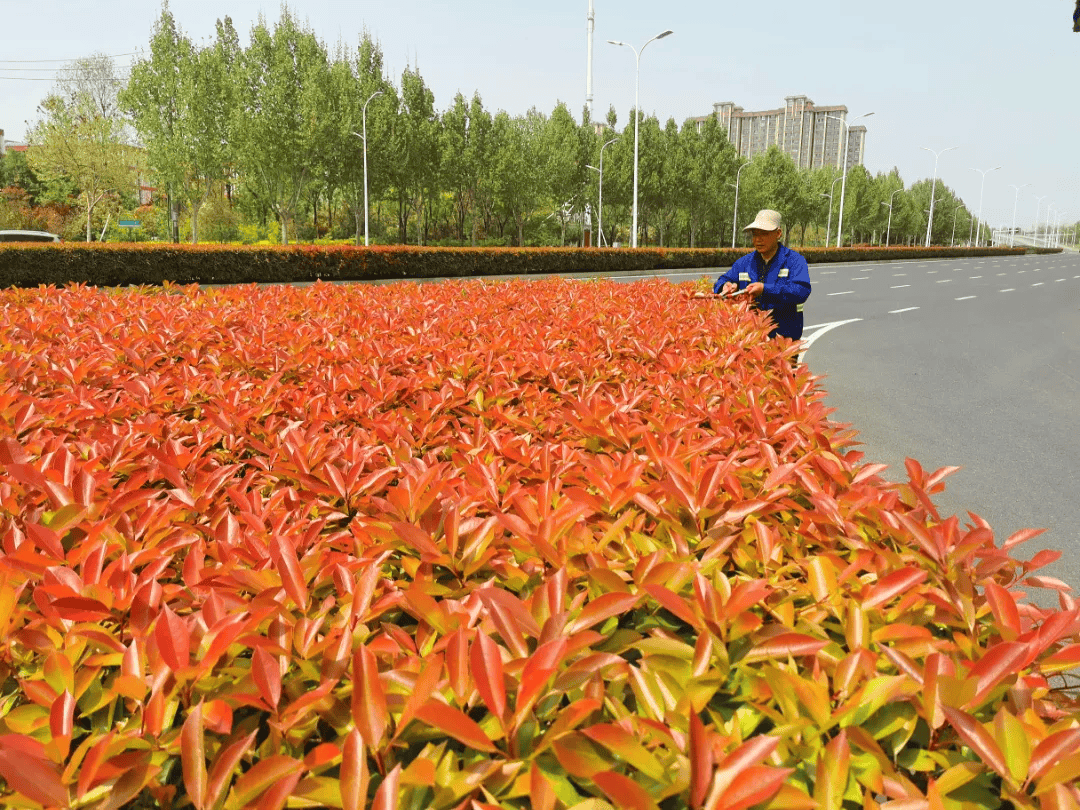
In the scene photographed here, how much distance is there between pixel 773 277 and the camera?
18.9ft

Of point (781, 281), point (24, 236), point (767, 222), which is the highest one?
point (24, 236)

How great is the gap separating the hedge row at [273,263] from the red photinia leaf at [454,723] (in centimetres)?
1411

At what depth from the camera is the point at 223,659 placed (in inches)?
42.6

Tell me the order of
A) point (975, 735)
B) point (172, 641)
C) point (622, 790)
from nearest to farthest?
point (622, 790) → point (975, 735) → point (172, 641)

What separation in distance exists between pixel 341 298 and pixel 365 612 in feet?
17.8

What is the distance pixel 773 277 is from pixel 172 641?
5427 millimetres

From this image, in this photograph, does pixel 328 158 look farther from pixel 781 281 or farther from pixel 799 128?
pixel 799 128

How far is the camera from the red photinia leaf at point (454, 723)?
84 centimetres

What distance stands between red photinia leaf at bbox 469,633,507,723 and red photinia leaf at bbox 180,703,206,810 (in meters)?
0.33

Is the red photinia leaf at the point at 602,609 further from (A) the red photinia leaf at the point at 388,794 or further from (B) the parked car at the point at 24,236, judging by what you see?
(B) the parked car at the point at 24,236

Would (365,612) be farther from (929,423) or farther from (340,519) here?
(929,423)

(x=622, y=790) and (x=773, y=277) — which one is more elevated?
(x=773, y=277)

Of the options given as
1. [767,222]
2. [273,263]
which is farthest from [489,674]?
[273,263]

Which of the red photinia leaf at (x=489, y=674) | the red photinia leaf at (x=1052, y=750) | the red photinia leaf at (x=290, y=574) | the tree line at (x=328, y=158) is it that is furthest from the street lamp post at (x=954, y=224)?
the red photinia leaf at (x=489, y=674)
